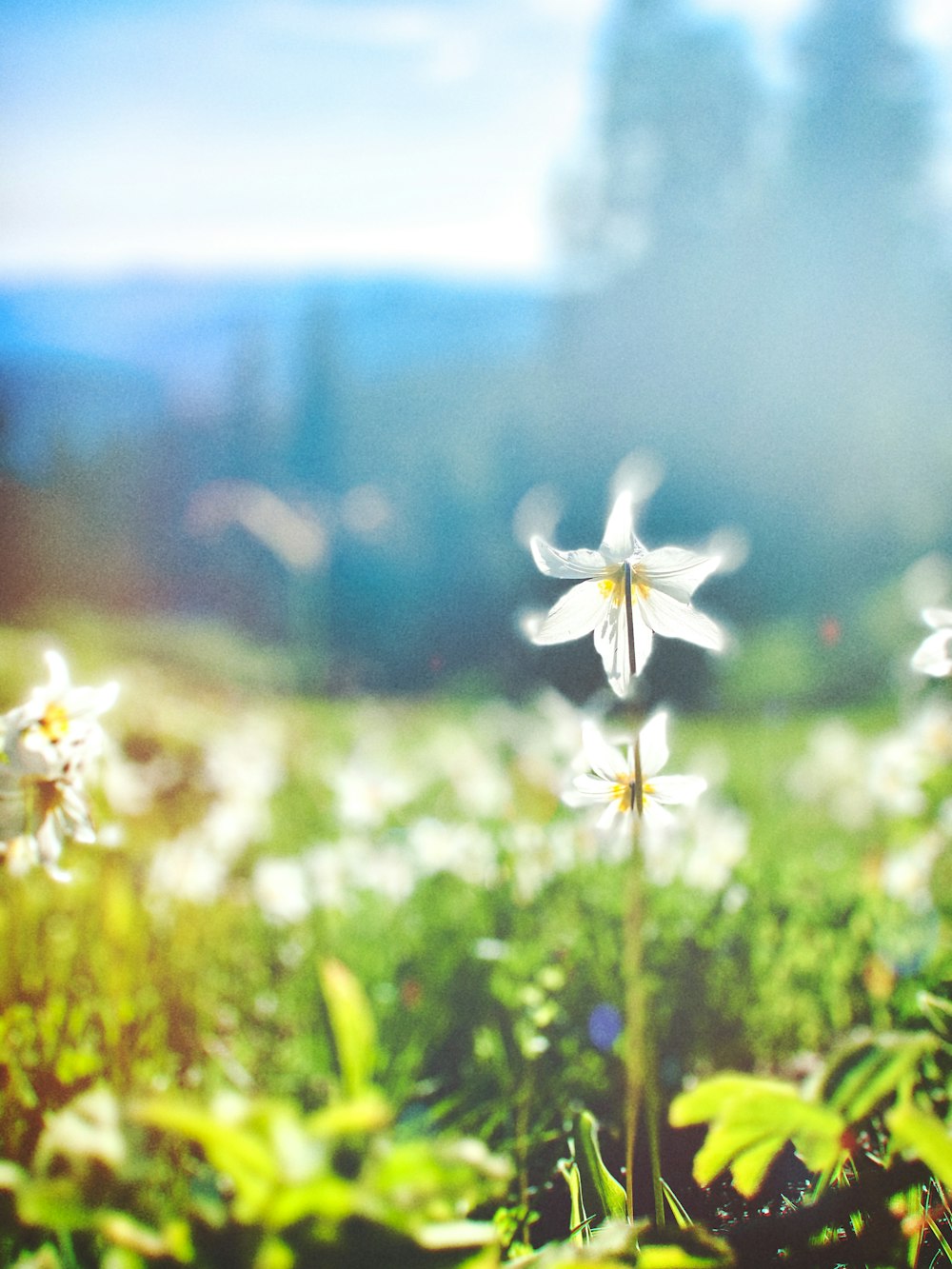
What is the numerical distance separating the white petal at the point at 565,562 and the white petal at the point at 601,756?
142 millimetres

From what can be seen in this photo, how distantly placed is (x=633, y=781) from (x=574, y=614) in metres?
0.17

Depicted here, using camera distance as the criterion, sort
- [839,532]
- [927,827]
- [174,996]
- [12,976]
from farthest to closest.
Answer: [839,532], [927,827], [174,996], [12,976]

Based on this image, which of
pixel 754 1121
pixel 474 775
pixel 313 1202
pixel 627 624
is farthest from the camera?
pixel 474 775

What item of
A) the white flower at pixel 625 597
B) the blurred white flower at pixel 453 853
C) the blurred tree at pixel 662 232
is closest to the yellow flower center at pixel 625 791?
the white flower at pixel 625 597

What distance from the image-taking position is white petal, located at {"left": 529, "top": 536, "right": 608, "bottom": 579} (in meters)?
0.87

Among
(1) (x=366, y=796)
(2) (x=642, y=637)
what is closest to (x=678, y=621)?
(2) (x=642, y=637)

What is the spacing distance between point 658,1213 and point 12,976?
991 mm

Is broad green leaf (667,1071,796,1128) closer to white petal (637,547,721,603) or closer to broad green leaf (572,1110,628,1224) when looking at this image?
broad green leaf (572,1110,628,1224)

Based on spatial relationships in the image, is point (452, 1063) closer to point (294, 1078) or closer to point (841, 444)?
point (294, 1078)

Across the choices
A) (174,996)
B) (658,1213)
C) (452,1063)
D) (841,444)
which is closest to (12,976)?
(174,996)

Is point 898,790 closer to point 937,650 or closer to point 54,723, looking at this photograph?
point 937,650

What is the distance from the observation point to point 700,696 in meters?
9.39

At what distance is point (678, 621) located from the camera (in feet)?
3.05

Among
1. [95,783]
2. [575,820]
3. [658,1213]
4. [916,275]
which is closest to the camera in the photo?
[658,1213]
